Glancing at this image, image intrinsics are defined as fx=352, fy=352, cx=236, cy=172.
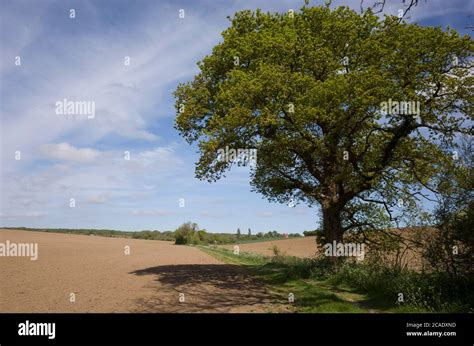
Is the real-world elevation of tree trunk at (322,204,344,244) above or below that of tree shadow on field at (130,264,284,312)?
above

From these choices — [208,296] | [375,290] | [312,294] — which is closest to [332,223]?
[375,290]

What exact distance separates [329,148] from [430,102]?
562 cm

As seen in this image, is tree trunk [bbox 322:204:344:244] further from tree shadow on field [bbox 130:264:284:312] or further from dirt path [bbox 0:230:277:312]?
dirt path [bbox 0:230:277:312]

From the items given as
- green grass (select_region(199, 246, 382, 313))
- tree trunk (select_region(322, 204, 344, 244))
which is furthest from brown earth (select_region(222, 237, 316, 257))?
tree trunk (select_region(322, 204, 344, 244))

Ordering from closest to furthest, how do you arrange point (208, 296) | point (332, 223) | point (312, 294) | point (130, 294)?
point (312, 294) → point (208, 296) → point (130, 294) → point (332, 223)

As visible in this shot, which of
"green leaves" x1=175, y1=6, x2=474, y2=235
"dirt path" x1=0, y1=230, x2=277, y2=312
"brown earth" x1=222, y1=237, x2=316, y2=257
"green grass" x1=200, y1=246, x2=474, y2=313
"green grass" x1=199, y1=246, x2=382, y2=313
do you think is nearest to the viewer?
"green grass" x1=200, y1=246, x2=474, y2=313

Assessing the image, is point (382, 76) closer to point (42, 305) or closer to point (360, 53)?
point (360, 53)

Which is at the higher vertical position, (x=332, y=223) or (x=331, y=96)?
(x=331, y=96)

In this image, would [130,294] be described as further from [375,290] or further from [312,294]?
[375,290]

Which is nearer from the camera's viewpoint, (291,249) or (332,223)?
(332,223)

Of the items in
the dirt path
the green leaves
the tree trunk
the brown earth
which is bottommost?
the brown earth

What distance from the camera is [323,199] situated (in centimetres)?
2331
